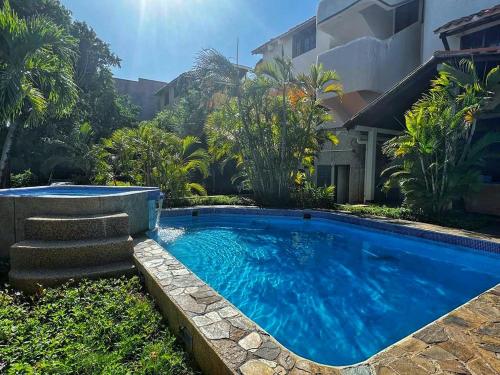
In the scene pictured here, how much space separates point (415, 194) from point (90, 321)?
10.3 m

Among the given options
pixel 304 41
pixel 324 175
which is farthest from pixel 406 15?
pixel 324 175

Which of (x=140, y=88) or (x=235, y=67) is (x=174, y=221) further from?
(x=140, y=88)

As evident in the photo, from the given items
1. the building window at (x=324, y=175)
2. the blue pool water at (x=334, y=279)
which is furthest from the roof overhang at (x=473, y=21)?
the blue pool water at (x=334, y=279)

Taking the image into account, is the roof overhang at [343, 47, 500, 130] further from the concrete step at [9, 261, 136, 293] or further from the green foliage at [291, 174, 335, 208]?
the concrete step at [9, 261, 136, 293]

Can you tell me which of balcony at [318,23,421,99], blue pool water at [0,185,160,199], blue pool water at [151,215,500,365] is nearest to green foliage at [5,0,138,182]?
blue pool water at [0,185,160,199]

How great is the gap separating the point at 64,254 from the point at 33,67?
7315 millimetres

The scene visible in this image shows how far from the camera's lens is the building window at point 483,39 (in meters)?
11.5

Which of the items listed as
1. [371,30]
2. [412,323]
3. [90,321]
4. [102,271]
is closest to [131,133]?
[102,271]

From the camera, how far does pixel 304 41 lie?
22.3 m

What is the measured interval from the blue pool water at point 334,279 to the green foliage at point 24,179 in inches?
514

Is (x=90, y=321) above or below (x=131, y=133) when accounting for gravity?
below

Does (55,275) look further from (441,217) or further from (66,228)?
(441,217)

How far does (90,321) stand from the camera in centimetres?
336

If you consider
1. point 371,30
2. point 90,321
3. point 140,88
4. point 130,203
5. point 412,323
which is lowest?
point 412,323
